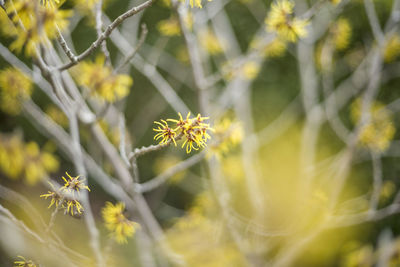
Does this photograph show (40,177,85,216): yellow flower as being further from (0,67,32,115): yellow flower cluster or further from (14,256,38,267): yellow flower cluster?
(0,67,32,115): yellow flower cluster

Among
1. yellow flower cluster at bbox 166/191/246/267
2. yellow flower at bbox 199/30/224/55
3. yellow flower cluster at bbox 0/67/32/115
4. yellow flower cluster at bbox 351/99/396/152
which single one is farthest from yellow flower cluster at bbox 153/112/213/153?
yellow flower at bbox 199/30/224/55

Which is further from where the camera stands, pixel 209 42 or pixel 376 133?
pixel 209 42

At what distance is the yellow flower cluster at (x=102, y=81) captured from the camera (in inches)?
33.9

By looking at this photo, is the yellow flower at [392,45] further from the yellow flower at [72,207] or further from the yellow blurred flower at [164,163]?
the yellow flower at [72,207]

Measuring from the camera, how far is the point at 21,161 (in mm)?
1124

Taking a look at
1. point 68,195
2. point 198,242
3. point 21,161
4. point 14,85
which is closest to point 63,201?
point 68,195

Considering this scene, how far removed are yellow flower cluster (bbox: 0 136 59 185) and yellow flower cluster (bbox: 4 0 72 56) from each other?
24.1 inches

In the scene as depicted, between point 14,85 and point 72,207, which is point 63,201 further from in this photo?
point 14,85

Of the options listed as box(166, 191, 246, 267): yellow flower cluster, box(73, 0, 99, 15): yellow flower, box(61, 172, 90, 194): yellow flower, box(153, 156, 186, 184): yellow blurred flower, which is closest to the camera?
box(61, 172, 90, 194): yellow flower

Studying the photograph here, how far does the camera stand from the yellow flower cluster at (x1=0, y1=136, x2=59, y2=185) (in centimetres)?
109

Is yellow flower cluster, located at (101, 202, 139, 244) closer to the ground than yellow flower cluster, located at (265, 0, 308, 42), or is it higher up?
closer to the ground

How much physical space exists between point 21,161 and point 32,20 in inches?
30.1

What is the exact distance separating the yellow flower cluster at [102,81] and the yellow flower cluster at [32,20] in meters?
0.27

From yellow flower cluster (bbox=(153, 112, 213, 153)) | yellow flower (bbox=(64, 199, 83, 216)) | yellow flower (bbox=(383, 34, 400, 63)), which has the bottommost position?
yellow flower (bbox=(64, 199, 83, 216))
